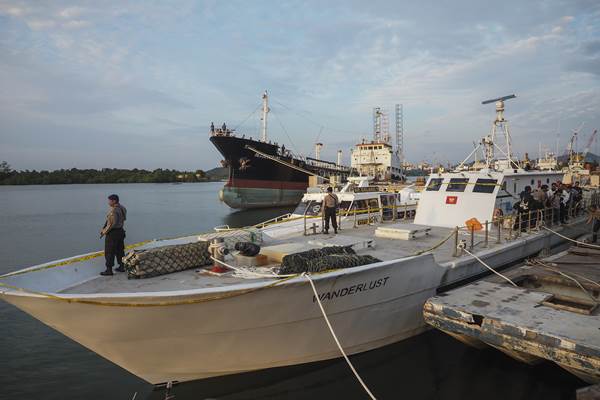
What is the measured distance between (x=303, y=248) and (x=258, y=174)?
3558 centimetres

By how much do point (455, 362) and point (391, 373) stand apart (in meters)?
1.48

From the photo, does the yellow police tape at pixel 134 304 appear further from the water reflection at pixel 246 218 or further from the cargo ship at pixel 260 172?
the cargo ship at pixel 260 172

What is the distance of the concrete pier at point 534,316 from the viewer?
17.7 ft

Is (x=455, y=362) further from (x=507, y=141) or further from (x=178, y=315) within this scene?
(x=507, y=141)

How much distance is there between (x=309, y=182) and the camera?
48.2 metres

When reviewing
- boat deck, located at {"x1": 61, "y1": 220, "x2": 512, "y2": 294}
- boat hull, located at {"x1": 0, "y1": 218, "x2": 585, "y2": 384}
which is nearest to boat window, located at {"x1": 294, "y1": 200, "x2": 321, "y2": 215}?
boat deck, located at {"x1": 61, "y1": 220, "x2": 512, "y2": 294}

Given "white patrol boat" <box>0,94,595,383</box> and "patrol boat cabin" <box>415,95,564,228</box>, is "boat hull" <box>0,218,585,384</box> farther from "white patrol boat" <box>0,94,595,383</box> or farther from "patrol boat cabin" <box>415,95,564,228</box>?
"patrol boat cabin" <box>415,95,564,228</box>

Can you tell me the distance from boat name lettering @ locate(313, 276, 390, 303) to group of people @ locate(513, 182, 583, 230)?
6302 mm

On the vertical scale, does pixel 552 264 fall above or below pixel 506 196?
below

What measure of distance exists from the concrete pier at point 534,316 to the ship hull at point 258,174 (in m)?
35.6

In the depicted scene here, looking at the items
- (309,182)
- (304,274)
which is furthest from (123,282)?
(309,182)

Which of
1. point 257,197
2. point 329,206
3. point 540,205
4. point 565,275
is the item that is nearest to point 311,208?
point 329,206

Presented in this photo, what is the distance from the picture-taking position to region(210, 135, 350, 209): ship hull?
41.7 metres

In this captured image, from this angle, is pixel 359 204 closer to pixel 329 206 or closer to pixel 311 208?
pixel 311 208
